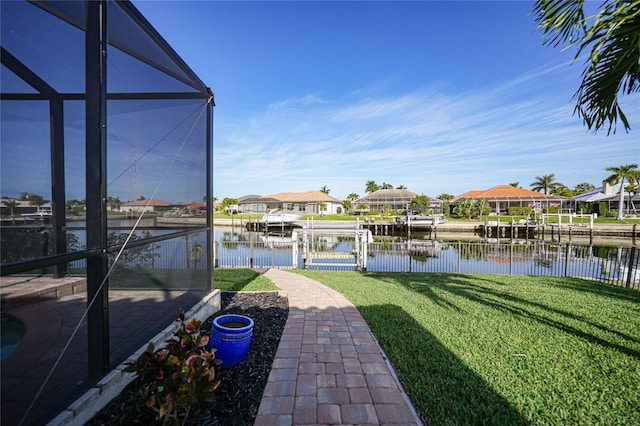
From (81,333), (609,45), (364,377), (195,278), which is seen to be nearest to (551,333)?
(364,377)

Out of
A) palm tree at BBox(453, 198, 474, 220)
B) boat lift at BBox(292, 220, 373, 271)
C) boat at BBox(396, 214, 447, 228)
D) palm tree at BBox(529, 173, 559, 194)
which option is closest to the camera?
boat lift at BBox(292, 220, 373, 271)

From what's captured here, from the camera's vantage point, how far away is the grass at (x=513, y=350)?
253 centimetres

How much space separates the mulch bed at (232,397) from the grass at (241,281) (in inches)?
86.7

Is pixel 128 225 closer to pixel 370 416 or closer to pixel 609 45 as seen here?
pixel 370 416

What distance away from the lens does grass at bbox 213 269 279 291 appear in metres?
6.64

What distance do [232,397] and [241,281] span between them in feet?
16.1

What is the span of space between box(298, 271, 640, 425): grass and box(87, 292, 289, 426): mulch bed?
1.50 metres

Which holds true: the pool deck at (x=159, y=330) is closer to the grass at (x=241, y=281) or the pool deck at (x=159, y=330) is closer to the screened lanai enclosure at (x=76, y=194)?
the screened lanai enclosure at (x=76, y=194)

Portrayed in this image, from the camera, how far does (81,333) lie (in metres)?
2.20

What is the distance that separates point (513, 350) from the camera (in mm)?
3588

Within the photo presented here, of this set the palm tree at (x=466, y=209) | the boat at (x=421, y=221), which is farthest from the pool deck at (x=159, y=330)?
the palm tree at (x=466, y=209)

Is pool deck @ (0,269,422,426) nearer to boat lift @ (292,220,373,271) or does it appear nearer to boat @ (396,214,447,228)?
boat lift @ (292,220,373,271)

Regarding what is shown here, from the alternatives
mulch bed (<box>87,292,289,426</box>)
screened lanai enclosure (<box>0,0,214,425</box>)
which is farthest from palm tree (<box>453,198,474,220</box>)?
screened lanai enclosure (<box>0,0,214,425</box>)

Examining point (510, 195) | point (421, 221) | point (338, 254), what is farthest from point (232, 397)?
point (510, 195)
